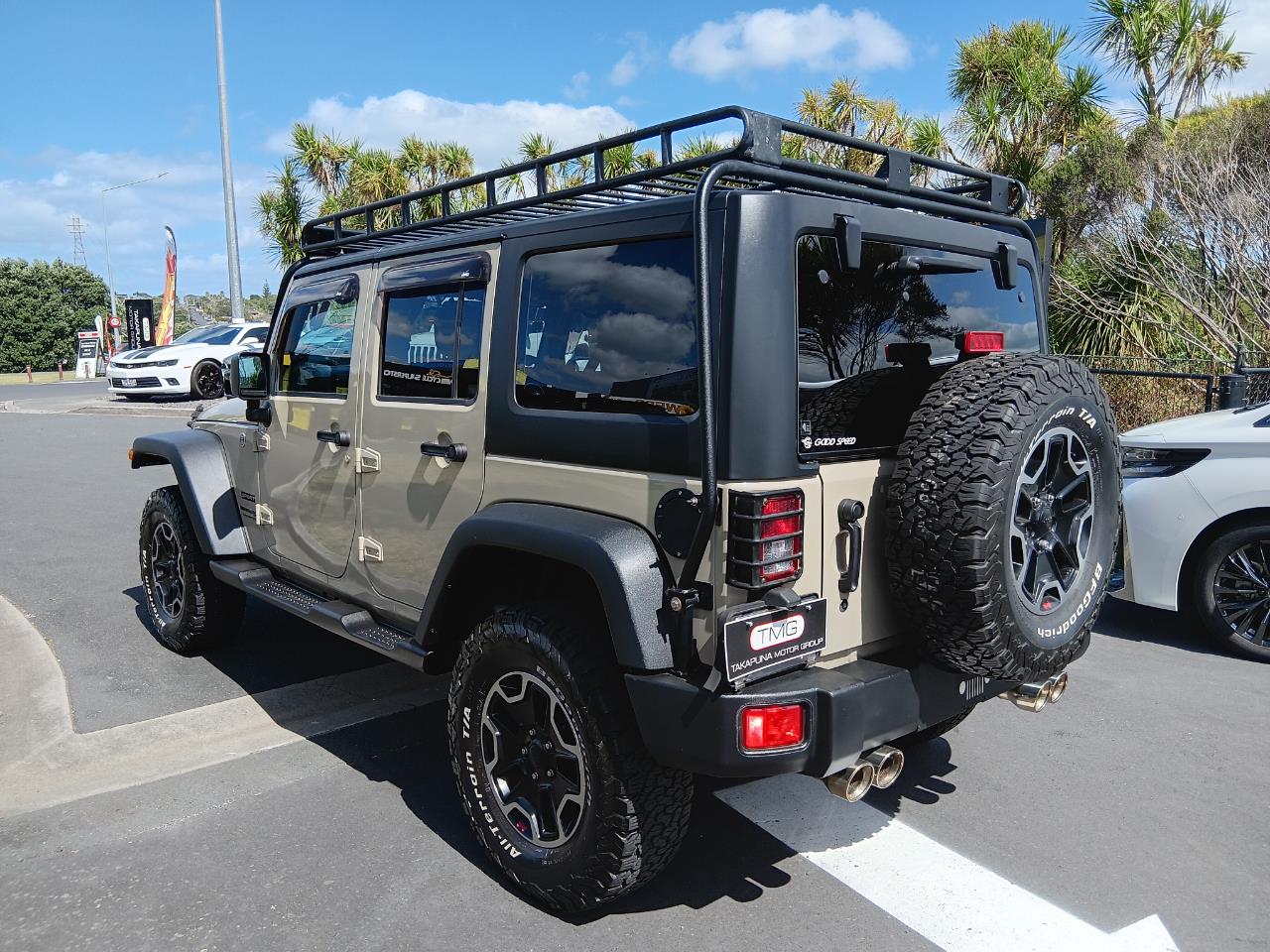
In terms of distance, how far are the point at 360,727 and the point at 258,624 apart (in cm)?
193

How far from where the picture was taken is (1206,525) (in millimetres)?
5277

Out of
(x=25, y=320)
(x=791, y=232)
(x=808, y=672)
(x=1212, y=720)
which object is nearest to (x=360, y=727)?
(x=808, y=672)

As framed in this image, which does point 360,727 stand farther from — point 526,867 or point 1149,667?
point 1149,667

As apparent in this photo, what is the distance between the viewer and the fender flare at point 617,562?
2.57 meters

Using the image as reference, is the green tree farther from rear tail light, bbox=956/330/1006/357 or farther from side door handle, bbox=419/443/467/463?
rear tail light, bbox=956/330/1006/357

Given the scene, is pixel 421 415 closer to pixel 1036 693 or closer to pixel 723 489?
pixel 723 489

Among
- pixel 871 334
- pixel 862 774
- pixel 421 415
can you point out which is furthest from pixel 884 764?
pixel 421 415

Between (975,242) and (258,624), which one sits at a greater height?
(975,242)

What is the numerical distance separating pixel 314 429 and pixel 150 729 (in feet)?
5.11

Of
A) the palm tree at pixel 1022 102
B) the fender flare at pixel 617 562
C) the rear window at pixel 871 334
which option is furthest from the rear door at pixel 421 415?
the palm tree at pixel 1022 102

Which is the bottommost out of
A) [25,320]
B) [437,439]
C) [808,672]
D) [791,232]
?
[808,672]

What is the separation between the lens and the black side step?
11.7ft

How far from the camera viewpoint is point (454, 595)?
3293 mm

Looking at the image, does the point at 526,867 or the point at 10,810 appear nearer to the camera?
the point at 526,867
